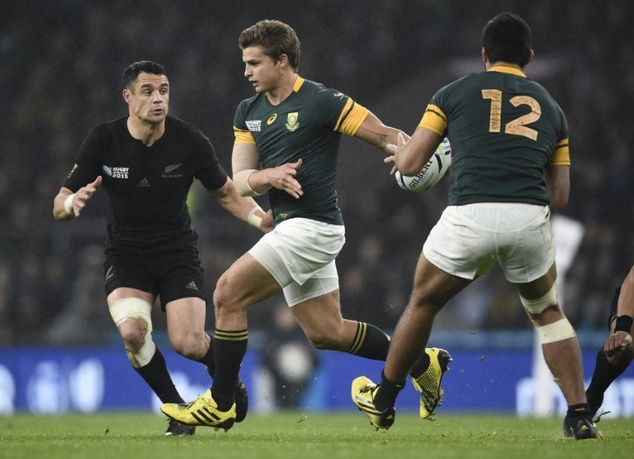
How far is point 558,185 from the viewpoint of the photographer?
21.5ft

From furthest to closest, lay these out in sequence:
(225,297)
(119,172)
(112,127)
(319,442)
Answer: (112,127)
(119,172)
(225,297)
(319,442)

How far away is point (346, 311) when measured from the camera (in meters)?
14.8

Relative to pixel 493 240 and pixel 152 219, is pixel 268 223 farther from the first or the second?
pixel 493 240

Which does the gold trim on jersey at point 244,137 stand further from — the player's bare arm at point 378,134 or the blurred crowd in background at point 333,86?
the blurred crowd in background at point 333,86

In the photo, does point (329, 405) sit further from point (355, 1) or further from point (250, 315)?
point (355, 1)

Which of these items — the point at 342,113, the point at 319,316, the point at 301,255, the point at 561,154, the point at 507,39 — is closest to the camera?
the point at 507,39

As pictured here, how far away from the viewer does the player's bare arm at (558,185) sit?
6.56 metres

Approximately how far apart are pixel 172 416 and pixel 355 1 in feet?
42.9

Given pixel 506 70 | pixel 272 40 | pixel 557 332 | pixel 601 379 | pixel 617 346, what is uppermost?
pixel 272 40

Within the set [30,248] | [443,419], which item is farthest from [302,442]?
[30,248]

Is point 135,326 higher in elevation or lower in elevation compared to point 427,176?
lower

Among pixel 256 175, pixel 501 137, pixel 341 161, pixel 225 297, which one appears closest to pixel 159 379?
pixel 225 297

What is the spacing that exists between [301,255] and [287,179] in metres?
0.47

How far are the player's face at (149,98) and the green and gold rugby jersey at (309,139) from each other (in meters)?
0.75
